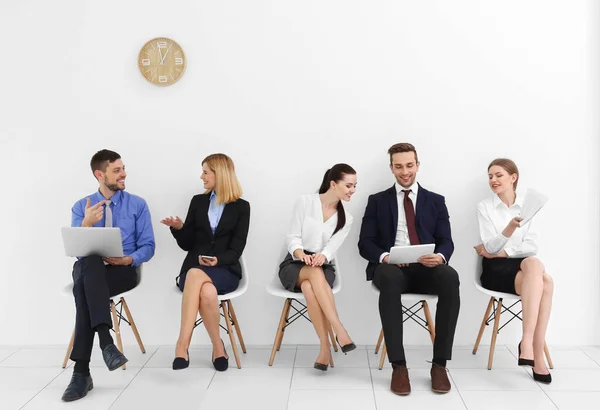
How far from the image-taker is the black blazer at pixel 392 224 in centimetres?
353

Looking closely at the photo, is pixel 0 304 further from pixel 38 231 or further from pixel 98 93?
pixel 98 93

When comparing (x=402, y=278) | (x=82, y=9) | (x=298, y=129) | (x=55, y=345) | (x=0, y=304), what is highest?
(x=82, y=9)

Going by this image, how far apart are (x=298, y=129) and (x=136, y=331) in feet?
5.57

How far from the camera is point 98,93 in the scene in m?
3.84

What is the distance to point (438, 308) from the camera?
317cm

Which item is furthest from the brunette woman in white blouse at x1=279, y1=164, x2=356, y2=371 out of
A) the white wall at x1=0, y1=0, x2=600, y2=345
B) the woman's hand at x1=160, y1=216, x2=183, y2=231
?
the woman's hand at x1=160, y1=216, x2=183, y2=231

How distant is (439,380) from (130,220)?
6.77ft

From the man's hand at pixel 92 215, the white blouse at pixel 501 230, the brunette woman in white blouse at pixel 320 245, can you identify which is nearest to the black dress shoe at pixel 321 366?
the brunette woman in white blouse at pixel 320 245

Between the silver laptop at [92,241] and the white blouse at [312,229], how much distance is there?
40.8 inches

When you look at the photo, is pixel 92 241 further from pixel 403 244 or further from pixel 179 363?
pixel 403 244

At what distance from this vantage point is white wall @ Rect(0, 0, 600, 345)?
3723 mm

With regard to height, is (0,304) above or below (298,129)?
below

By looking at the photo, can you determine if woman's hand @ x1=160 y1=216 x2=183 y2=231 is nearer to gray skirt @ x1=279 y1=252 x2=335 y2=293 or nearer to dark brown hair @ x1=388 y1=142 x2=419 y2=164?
gray skirt @ x1=279 y1=252 x2=335 y2=293

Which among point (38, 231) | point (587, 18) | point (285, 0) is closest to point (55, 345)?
point (38, 231)
